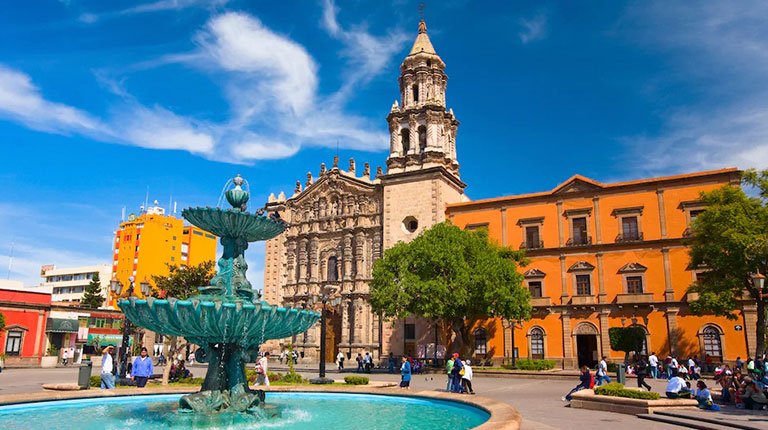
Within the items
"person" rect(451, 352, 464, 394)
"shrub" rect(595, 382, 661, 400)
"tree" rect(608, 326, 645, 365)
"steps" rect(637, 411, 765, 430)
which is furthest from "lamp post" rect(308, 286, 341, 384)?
"tree" rect(608, 326, 645, 365)

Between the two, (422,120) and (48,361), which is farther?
(422,120)

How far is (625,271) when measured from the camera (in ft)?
106

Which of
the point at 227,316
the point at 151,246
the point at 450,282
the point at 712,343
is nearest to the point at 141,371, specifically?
the point at 227,316

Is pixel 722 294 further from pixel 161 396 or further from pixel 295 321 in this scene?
pixel 161 396

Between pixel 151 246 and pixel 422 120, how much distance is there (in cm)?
4908

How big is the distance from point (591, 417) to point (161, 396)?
1059 centimetres

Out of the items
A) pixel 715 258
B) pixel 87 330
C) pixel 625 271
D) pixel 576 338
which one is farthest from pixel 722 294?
pixel 87 330

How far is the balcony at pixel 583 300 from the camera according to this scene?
3262 centimetres

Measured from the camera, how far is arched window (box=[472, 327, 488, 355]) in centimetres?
3475

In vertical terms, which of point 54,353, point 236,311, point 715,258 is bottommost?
point 54,353

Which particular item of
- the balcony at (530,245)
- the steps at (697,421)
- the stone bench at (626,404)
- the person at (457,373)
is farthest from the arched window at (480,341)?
the steps at (697,421)

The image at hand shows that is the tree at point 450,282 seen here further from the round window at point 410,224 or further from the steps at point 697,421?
the steps at point 697,421

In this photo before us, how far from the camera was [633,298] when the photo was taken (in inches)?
1243

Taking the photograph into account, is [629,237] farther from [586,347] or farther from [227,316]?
[227,316]
